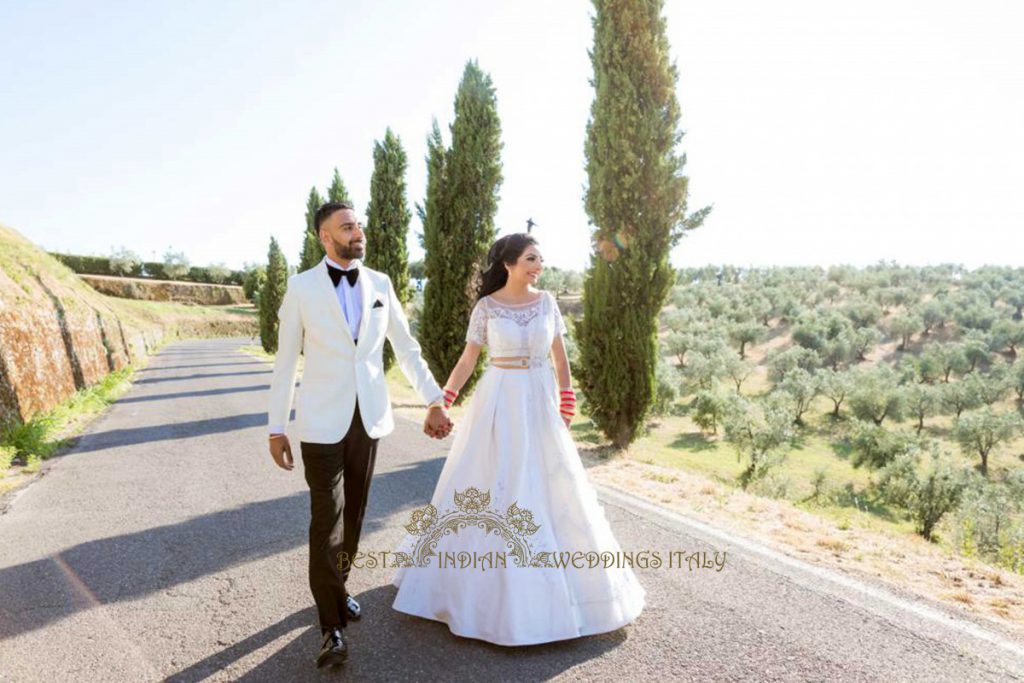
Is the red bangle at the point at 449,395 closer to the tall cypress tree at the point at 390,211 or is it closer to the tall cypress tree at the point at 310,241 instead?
the tall cypress tree at the point at 390,211

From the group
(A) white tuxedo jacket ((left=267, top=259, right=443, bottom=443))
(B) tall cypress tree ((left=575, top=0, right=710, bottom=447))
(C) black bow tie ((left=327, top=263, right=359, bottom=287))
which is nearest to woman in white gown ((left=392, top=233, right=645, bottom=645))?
(A) white tuxedo jacket ((left=267, top=259, right=443, bottom=443))

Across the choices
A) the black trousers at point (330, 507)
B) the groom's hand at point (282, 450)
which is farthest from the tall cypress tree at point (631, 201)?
the groom's hand at point (282, 450)

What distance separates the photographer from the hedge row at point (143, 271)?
8219 centimetres

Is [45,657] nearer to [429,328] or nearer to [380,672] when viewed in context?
[380,672]

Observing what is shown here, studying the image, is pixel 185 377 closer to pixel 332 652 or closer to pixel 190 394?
pixel 190 394

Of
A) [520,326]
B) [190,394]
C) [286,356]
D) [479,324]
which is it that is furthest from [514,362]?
[190,394]

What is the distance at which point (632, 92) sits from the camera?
9.89 meters

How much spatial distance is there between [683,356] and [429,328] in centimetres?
4538

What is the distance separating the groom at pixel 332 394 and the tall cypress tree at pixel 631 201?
717cm

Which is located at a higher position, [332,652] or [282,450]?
[282,450]

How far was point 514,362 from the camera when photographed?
4.04 meters

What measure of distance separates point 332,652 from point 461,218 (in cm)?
1456

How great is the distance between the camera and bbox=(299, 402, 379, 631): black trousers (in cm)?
324

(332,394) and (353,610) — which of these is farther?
(353,610)
